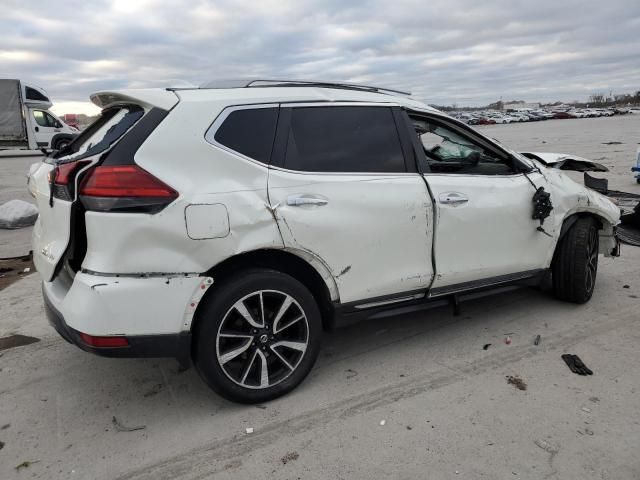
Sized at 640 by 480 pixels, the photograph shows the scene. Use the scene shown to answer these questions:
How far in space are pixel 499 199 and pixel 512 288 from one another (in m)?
0.77

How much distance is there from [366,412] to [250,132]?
1.73 meters

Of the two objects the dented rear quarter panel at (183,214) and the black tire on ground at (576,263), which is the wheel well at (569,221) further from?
the dented rear quarter panel at (183,214)

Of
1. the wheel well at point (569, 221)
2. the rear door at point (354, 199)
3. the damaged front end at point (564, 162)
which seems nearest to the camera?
the rear door at point (354, 199)

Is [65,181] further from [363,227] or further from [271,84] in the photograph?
[363,227]

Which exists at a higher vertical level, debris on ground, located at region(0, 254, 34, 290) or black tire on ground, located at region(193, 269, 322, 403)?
black tire on ground, located at region(193, 269, 322, 403)

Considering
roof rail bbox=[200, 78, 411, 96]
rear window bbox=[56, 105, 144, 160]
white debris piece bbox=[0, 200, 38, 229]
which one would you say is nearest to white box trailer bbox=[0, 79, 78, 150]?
white debris piece bbox=[0, 200, 38, 229]

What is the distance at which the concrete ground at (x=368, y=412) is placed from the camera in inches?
98.9

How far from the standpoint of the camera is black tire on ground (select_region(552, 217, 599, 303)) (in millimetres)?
4293

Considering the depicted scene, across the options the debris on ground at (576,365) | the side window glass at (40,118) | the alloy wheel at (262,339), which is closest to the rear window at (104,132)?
the alloy wheel at (262,339)

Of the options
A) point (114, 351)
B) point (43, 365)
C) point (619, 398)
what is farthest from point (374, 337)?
point (43, 365)

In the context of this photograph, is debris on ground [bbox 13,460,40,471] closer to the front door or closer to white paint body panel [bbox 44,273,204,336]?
white paint body panel [bbox 44,273,204,336]

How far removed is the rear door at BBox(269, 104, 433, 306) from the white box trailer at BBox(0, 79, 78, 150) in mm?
21359

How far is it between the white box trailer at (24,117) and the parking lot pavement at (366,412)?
69.2 feet

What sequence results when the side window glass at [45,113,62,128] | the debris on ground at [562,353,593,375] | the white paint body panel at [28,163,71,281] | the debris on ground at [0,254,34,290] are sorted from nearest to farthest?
the white paint body panel at [28,163,71,281] < the debris on ground at [562,353,593,375] < the debris on ground at [0,254,34,290] < the side window glass at [45,113,62,128]
